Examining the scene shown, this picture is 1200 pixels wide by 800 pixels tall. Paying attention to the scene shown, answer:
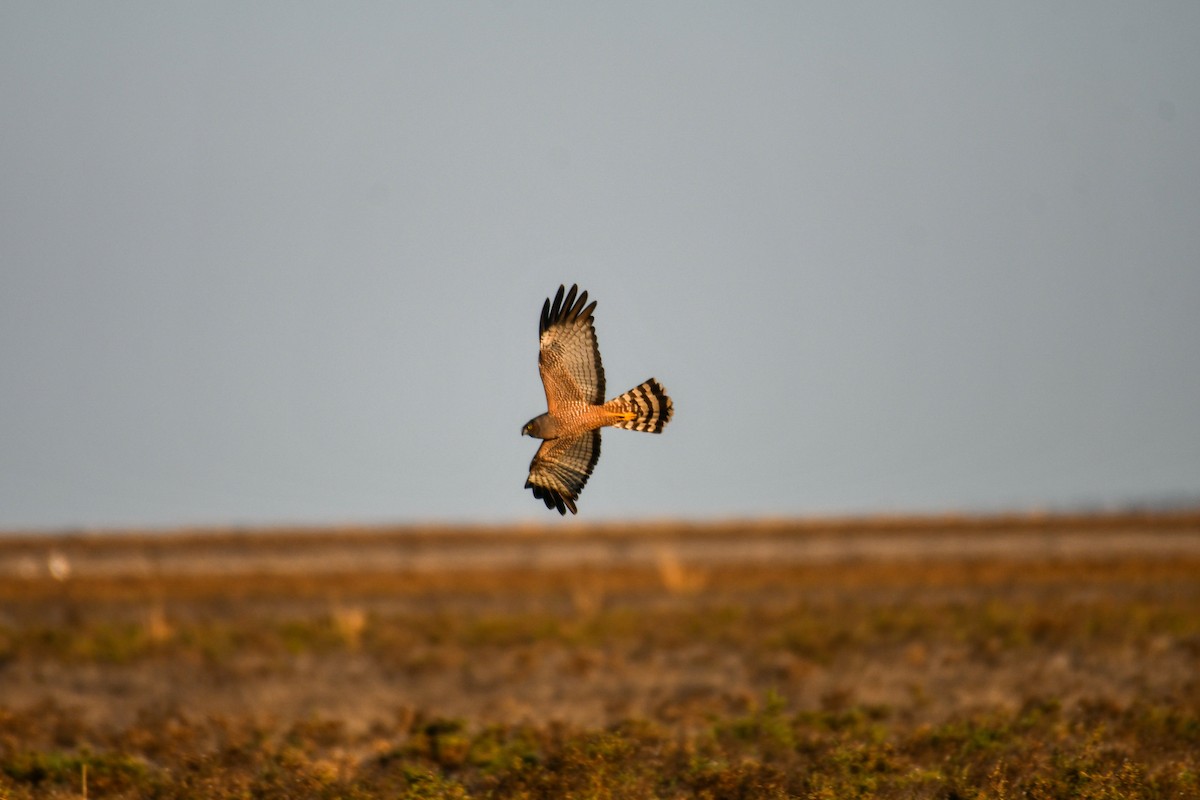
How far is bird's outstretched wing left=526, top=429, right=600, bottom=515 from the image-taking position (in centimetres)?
1061

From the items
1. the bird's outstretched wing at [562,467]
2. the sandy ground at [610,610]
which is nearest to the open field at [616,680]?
the sandy ground at [610,610]

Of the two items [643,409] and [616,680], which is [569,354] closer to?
[643,409]

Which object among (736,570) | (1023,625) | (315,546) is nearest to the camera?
(1023,625)

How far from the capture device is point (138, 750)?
47.8 feet

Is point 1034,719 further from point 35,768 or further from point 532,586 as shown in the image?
point 532,586

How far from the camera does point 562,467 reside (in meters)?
10.8

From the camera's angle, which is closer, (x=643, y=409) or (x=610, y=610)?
(x=643, y=409)

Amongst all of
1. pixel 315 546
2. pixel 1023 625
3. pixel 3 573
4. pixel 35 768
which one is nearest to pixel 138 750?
pixel 35 768

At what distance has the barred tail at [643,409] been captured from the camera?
11.1 meters

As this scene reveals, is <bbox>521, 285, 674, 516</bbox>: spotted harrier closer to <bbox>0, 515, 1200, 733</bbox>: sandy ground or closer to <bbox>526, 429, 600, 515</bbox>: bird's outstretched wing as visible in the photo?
<bbox>526, 429, 600, 515</bbox>: bird's outstretched wing

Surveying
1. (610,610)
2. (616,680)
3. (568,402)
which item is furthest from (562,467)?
(610,610)

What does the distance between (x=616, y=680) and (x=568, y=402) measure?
8.76m

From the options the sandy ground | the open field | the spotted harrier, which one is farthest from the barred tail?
the sandy ground

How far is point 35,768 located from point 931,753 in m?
8.15
